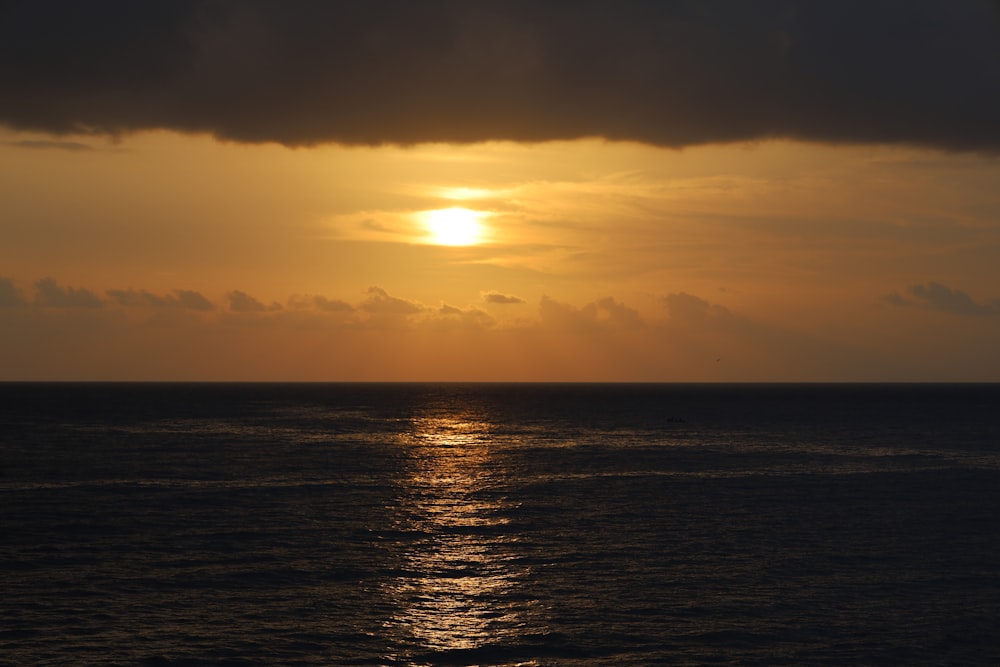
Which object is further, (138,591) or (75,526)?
(75,526)

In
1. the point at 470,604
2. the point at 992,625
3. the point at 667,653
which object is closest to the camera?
the point at 667,653

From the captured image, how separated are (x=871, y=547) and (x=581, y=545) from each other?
19781mm

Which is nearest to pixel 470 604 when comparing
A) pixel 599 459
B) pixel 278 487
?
pixel 278 487

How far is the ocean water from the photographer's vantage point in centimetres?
4622

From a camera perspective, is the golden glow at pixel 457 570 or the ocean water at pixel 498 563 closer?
the ocean water at pixel 498 563

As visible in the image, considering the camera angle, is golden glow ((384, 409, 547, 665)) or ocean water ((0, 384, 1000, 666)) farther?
golden glow ((384, 409, 547, 665))

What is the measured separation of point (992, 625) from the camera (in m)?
48.8

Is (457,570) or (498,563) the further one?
(498,563)

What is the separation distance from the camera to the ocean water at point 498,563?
4622 cm

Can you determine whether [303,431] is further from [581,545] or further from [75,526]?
[581,545]

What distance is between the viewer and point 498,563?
62688 millimetres

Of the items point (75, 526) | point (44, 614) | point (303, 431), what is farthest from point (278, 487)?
point (303, 431)

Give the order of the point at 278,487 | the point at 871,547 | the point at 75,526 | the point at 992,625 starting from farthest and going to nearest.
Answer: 1. the point at 278,487
2. the point at 75,526
3. the point at 871,547
4. the point at 992,625

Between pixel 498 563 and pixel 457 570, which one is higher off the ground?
pixel 498 563
